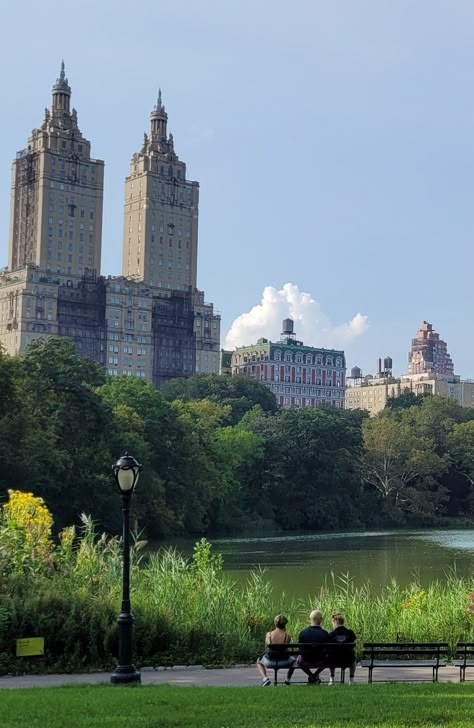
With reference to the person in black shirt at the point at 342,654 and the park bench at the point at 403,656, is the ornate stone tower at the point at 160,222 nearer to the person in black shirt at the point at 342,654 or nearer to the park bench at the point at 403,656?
the park bench at the point at 403,656

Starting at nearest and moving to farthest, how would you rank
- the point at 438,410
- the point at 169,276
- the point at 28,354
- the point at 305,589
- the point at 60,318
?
1. the point at 305,589
2. the point at 28,354
3. the point at 438,410
4. the point at 60,318
5. the point at 169,276

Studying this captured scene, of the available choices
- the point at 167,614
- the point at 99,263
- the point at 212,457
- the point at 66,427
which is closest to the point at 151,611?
the point at 167,614

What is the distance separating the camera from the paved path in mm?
13961

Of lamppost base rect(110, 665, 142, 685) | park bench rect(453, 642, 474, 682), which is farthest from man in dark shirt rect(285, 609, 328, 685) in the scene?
lamppost base rect(110, 665, 142, 685)

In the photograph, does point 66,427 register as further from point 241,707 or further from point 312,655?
point 241,707

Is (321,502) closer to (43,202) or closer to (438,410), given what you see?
(438,410)

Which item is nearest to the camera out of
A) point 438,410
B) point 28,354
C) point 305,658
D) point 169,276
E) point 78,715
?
point 78,715

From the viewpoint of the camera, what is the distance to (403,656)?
638 inches

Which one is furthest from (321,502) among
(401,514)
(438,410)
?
(438,410)

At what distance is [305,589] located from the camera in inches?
1227

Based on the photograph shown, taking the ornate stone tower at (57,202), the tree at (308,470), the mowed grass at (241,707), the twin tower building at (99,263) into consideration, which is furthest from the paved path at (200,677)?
the ornate stone tower at (57,202)

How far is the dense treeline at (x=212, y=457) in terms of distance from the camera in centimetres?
A: 5250

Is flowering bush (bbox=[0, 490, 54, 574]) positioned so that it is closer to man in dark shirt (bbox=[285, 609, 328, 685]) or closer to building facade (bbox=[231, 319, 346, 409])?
man in dark shirt (bbox=[285, 609, 328, 685])

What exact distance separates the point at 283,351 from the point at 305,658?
17155 centimetres
